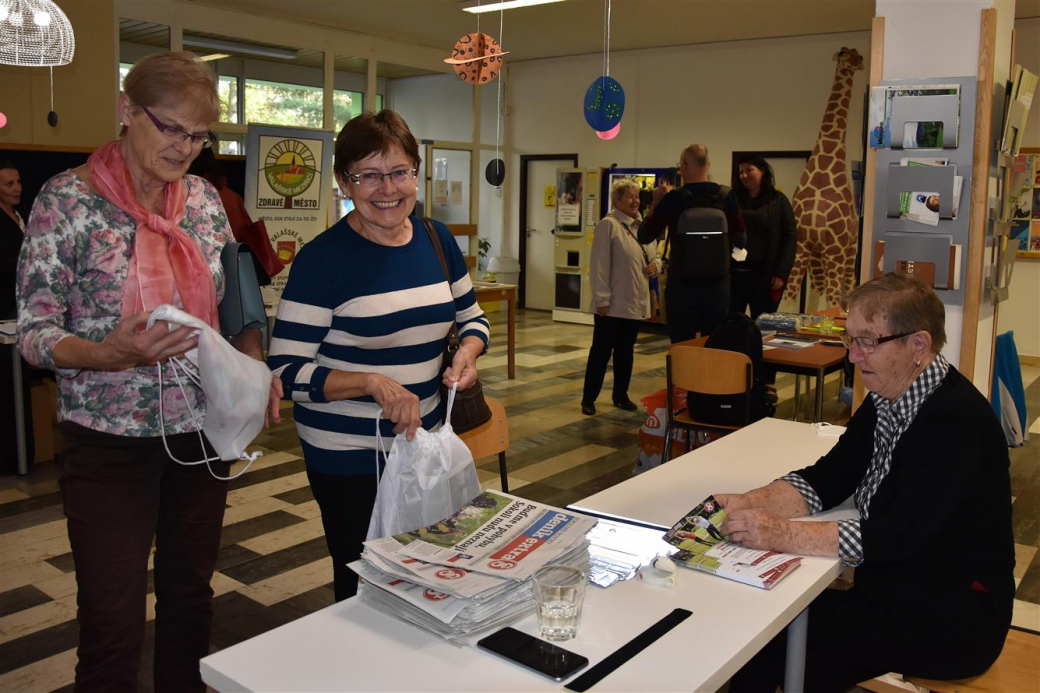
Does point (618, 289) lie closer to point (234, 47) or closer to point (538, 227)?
point (234, 47)

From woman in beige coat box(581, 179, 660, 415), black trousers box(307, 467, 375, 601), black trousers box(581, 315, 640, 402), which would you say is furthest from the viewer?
black trousers box(581, 315, 640, 402)

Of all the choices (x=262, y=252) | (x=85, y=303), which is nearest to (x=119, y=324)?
(x=85, y=303)

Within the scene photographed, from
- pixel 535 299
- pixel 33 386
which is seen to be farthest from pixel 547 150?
pixel 33 386

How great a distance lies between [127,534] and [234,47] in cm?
997

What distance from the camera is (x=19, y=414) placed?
5.11 m

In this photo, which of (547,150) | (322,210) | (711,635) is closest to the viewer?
(711,635)

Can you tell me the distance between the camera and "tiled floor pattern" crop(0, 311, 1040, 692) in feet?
10.8

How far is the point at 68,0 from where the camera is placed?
27.3 feet

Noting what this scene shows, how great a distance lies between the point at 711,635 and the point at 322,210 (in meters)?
7.27

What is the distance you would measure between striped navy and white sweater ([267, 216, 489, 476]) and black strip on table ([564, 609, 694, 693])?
840mm

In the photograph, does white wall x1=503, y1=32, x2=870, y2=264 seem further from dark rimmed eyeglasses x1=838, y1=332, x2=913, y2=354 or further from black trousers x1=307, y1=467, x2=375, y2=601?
black trousers x1=307, y1=467, x2=375, y2=601

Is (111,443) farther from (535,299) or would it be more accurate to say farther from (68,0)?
(535,299)

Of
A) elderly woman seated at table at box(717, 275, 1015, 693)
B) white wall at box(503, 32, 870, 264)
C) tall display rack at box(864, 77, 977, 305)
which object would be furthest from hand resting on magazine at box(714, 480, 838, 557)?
white wall at box(503, 32, 870, 264)

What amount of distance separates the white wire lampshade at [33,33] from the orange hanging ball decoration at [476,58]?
230 centimetres
